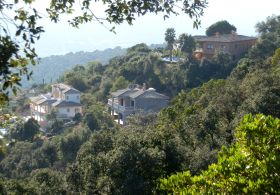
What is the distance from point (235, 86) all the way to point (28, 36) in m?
14.9

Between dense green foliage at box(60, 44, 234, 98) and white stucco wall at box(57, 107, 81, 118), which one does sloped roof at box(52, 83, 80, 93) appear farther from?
dense green foliage at box(60, 44, 234, 98)

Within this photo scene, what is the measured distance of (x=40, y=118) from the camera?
3794 cm

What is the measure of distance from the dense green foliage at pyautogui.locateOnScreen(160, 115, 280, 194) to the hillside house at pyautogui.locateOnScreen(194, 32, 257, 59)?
31.5m

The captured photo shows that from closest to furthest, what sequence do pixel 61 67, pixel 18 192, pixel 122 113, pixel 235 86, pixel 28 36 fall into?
1. pixel 28 36
2. pixel 18 192
3. pixel 235 86
4. pixel 122 113
5. pixel 61 67

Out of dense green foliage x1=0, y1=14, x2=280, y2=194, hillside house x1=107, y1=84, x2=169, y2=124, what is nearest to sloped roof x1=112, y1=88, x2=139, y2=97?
hillside house x1=107, y1=84, x2=169, y2=124

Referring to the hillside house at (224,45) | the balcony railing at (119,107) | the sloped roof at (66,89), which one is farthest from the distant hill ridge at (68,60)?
the balcony railing at (119,107)

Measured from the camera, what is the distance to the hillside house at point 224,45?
36.0 m

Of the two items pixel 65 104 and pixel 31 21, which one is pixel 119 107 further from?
pixel 31 21

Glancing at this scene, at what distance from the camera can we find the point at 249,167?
13.8ft

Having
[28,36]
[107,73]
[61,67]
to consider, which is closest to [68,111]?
[107,73]

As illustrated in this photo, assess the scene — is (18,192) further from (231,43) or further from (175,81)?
(231,43)

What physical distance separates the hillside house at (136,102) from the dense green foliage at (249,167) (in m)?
26.4

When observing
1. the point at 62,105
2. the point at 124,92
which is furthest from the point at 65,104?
the point at 124,92

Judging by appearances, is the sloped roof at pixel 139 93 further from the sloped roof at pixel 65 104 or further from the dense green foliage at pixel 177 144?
the sloped roof at pixel 65 104
